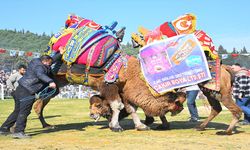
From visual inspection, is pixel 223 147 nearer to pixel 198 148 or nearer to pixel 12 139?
pixel 198 148

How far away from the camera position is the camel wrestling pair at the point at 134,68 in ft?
31.3

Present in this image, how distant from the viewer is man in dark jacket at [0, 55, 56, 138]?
8.99 m

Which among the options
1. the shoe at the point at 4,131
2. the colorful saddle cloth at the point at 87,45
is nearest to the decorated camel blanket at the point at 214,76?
the colorful saddle cloth at the point at 87,45

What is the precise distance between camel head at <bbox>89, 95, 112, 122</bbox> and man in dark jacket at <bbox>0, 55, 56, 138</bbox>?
1417mm

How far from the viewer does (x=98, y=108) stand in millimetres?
10391

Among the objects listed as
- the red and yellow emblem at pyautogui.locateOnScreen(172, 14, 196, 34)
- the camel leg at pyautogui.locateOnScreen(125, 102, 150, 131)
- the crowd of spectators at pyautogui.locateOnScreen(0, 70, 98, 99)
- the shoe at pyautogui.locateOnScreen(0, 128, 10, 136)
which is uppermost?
the red and yellow emblem at pyautogui.locateOnScreen(172, 14, 196, 34)

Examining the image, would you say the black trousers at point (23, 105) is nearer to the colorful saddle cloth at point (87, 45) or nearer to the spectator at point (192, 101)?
the colorful saddle cloth at point (87, 45)

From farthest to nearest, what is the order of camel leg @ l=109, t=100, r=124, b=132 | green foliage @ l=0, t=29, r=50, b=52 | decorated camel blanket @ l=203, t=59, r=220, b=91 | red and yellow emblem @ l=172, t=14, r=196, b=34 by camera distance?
green foliage @ l=0, t=29, r=50, b=52
camel leg @ l=109, t=100, r=124, b=132
red and yellow emblem @ l=172, t=14, r=196, b=34
decorated camel blanket @ l=203, t=59, r=220, b=91

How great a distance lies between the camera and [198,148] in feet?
24.6

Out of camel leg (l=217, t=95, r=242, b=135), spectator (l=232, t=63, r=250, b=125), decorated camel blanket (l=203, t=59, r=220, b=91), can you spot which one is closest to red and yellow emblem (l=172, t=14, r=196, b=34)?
decorated camel blanket (l=203, t=59, r=220, b=91)

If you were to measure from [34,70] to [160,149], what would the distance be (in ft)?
12.2

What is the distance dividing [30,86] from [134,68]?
9.07 ft

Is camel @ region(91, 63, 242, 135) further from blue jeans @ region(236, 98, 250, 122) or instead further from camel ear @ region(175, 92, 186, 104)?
blue jeans @ region(236, 98, 250, 122)

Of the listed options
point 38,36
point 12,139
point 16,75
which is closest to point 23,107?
point 12,139
